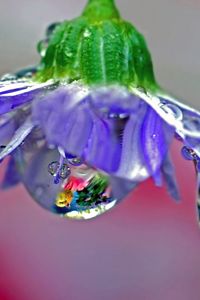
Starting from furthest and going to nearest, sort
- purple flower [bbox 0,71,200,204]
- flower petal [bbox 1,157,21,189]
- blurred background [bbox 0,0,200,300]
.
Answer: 1. blurred background [bbox 0,0,200,300]
2. flower petal [bbox 1,157,21,189]
3. purple flower [bbox 0,71,200,204]

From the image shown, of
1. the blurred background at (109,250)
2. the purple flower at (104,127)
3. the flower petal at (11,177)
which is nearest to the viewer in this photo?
the purple flower at (104,127)

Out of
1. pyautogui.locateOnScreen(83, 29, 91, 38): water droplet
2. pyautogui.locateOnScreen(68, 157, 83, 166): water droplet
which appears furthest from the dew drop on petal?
pyautogui.locateOnScreen(83, 29, 91, 38): water droplet

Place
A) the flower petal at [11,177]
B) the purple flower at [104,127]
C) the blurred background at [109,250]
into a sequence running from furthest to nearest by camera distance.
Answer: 1. the blurred background at [109,250]
2. the flower petal at [11,177]
3. the purple flower at [104,127]

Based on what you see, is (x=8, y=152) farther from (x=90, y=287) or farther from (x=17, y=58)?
(x=17, y=58)

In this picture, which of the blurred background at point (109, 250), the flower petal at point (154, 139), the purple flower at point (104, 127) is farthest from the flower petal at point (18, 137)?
the blurred background at point (109, 250)

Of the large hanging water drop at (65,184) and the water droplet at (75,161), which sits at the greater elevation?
the water droplet at (75,161)

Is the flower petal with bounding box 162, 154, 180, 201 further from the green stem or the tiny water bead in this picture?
the green stem

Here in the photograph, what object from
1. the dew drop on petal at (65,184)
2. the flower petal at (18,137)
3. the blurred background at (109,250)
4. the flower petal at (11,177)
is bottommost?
the blurred background at (109,250)

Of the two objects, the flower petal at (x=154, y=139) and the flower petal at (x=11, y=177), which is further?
the flower petal at (x=11, y=177)

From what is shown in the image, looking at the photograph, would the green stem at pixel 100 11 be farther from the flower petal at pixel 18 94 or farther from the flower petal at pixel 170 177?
the flower petal at pixel 170 177
